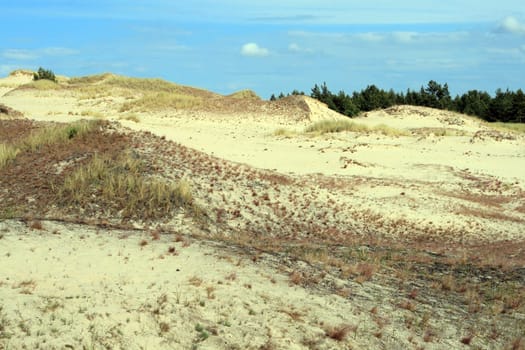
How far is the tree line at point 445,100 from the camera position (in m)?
64.9

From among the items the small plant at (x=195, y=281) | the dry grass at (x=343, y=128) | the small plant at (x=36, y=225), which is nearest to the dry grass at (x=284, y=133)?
the dry grass at (x=343, y=128)

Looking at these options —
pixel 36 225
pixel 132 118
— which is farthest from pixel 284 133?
pixel 36 225

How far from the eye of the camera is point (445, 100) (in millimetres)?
68938

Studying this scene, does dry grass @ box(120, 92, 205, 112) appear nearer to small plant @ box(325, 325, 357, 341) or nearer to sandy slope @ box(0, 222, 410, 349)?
sandy slope @ box(0, 222, 410, 349)

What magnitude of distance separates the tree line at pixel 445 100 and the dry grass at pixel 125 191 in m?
44.5

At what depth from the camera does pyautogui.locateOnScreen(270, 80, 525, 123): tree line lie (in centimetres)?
6494

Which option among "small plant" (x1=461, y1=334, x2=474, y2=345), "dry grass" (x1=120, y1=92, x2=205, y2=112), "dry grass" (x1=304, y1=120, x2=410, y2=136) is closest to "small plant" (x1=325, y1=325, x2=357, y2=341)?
"small plant" (x1=461, y1=334, x2=474, y2=345)

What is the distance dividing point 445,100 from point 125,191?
58358mm

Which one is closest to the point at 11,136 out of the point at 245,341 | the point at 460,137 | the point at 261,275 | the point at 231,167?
the point at 231,167

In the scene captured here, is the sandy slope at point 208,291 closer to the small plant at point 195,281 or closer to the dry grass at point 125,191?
the small plant at point 195,281

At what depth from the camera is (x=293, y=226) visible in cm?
1753

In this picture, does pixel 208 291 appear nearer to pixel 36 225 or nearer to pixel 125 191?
pixel 36 225

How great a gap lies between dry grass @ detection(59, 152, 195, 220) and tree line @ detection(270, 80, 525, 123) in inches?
1752

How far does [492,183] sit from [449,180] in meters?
1.82
